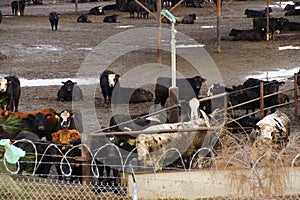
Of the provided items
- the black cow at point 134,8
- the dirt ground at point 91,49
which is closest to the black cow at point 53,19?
the dirt ground at point 91,49

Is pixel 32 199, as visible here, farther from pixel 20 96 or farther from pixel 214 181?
pixel 20 96

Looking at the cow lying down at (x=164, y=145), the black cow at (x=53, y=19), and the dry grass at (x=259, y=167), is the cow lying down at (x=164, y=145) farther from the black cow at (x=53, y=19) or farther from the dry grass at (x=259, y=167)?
the black cow at (x=53, y=19)

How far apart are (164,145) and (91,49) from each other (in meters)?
14.9

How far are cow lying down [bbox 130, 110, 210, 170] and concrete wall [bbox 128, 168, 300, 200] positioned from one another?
2.73ft

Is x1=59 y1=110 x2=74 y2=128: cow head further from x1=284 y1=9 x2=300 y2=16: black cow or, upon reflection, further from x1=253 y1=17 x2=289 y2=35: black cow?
x1=284 y1=9 x2=300 y2=16: black cow

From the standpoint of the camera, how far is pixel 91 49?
2483 cm

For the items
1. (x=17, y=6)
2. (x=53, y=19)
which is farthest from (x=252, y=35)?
(x=17, y=6)

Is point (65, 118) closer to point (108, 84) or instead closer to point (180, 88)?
point (180, 88)

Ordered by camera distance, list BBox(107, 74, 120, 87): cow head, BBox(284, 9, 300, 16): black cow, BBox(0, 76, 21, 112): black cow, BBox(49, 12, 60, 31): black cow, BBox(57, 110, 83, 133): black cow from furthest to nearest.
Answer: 1. BBox(284, 9, 300, 16): black cow
2. BBox(49, 12, 60, 31): black cow
3. BBox(107, 74, 120, 87): cow head
4. BBox(0, 76, 21, 112): black cow
5. BBox(57, 110, 83, 133): black cow

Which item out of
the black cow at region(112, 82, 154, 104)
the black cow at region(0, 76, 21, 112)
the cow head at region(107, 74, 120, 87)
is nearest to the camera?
the black cow at region(0, 76, 21, 112)

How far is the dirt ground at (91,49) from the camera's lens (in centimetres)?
1769

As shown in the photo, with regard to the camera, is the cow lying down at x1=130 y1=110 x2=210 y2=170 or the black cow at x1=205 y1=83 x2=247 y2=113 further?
the black cow at x1=205 y1=83 x2=247 y2=113

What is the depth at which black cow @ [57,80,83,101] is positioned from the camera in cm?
1695

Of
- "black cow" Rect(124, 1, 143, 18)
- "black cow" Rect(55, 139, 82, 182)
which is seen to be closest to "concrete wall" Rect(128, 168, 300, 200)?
"black cow" Rect(55, 139, 82, 182)
